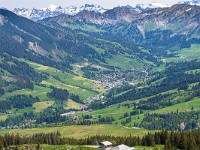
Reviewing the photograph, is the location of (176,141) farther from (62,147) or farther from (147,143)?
(62,147)

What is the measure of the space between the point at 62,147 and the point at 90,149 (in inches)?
648

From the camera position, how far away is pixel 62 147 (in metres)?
149

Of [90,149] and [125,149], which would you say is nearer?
[125,149]

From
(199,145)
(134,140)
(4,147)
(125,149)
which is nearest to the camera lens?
(125,149)

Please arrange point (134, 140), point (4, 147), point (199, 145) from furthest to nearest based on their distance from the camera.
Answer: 1. point (134, 140)
2. point (4, 147)
3. point (199, 145)

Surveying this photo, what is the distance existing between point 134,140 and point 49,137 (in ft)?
169

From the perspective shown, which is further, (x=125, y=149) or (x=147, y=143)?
(x=147, y=143)

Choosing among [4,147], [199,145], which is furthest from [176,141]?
[4,147]

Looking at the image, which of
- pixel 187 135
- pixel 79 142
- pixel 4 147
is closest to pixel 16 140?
pixel 4 147

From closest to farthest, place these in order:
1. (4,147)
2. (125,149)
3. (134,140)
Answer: (125,149), (4,147), (134,140)

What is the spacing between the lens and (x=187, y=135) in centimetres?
15788

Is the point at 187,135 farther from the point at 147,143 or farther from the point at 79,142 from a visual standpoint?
the point at 79,142

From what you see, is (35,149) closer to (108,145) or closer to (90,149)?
(90,149)

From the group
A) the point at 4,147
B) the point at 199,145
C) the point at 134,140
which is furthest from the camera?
the point at 134,140
